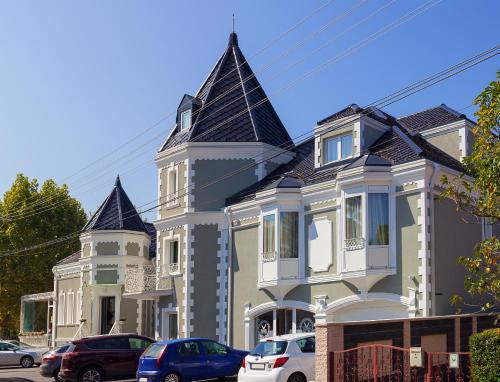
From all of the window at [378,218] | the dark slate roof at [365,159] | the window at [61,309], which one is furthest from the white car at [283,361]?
the window at [61,309]

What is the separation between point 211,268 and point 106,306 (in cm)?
1192

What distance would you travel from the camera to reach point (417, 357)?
15195 mm

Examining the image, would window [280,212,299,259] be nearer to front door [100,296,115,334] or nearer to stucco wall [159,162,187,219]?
stucco wall [159,162,187,219]

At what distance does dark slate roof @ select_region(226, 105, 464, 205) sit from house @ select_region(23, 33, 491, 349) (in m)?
0.08

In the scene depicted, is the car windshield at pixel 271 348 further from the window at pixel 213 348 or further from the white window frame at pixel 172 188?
the white window frame at pixel 172 188

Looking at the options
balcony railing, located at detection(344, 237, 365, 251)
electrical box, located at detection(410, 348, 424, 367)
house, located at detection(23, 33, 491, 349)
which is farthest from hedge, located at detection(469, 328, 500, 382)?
balcony railing, located at detection(344, 237, 365, 251)

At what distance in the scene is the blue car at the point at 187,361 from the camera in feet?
68.6

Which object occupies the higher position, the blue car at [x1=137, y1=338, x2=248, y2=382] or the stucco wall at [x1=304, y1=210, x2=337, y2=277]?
the stucco wall at [x1=304, y1=210, x2=337, y2=277]

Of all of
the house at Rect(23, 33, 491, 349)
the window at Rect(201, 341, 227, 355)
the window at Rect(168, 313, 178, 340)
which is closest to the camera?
the window at Rect(201, 341, 227, 355)

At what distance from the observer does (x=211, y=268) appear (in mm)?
30734

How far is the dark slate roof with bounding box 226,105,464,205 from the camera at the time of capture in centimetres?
2450

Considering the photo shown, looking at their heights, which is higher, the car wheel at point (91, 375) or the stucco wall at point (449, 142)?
the stucco wall at point (449, 142)

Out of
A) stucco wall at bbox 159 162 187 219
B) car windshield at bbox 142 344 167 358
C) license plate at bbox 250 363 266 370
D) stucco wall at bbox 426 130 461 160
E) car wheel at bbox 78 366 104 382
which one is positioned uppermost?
stucco wall at bbox 426 130 461 160

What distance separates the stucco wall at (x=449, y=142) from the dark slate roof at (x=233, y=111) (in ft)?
23.4
